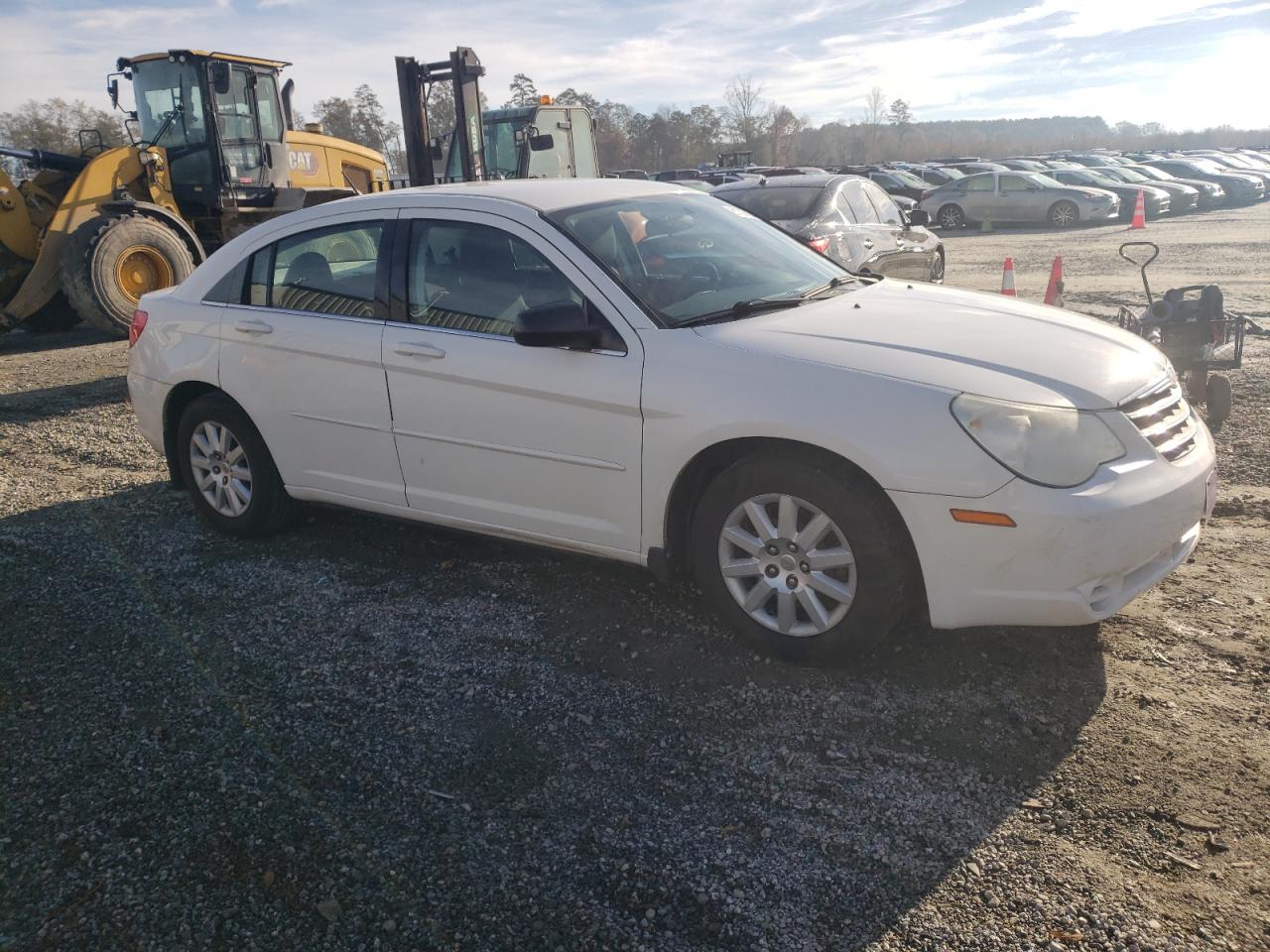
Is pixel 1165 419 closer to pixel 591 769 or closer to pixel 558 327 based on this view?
pixel 558 327

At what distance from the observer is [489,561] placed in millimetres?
4867

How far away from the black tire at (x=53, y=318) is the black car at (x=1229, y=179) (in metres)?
33.5

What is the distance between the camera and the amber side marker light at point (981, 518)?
312 centimetres

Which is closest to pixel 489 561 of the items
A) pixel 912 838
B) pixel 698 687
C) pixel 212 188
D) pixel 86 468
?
pixel 698 687

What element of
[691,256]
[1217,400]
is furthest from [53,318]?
[1217,400]

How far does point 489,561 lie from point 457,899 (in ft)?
7.80

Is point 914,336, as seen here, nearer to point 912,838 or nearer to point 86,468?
point 912,838

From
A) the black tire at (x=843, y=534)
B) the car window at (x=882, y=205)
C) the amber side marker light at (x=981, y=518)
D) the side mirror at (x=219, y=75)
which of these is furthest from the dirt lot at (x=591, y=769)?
the side mirror at (x=219, y=75)

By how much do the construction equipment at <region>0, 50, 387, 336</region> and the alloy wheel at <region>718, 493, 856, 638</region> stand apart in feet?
33.6

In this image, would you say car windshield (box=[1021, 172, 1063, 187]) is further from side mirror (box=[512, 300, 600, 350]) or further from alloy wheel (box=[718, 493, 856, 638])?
alloy wheel (box=[718, 493, 856, 638])

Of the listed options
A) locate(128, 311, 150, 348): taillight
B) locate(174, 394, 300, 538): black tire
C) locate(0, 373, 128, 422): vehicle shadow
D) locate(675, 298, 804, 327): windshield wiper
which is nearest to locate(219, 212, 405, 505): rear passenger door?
locate(174, 394, 300, 538): black tire

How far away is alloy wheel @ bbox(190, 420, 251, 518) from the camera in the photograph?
5156mm

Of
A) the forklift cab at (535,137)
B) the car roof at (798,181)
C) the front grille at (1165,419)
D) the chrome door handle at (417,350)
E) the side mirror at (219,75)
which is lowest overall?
the front grille at (1165,419)

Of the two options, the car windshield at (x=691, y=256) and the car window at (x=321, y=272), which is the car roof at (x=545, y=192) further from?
the car window at (x=321, y=272)
